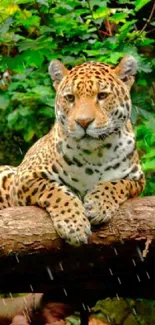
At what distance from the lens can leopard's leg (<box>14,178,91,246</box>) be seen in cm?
547

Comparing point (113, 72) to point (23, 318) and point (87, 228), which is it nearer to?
point (87, 228)

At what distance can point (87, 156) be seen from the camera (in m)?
6.22

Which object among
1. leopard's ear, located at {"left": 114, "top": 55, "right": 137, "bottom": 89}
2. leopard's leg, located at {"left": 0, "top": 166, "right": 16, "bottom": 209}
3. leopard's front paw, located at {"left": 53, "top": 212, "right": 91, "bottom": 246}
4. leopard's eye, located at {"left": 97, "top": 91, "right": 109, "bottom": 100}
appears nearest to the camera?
leopard's front paw, located at {"left": 53, "top": 212, "right": 91, "bottom": 246}

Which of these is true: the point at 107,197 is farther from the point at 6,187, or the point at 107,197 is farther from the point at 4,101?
the point at 4,101

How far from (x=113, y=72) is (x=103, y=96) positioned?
1.57 feet

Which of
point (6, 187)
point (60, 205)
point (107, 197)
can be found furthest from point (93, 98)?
point (6, 187)

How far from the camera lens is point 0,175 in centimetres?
735

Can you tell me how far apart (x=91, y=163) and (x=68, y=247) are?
950 mm

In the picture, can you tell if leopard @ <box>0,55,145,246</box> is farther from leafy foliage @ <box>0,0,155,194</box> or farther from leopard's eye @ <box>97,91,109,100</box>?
leafy foliage @ <box>0,0,155,194</box>

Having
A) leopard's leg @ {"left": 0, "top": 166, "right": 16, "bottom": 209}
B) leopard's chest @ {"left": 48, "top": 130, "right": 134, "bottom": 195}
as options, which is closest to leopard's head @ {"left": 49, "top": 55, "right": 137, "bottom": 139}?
leopard's chest @ {"left": 48, "top": 130, "right": 134, "bottom": 195}

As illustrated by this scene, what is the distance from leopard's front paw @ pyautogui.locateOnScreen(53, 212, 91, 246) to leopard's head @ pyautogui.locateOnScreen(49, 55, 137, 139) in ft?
2.31

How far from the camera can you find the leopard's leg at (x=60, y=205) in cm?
547

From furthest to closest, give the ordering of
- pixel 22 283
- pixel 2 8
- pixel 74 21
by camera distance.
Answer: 1. pixel 74 21
2. pixel 2 8
3. pixel 22 283

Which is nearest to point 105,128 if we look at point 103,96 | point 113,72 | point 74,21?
point 103,96
